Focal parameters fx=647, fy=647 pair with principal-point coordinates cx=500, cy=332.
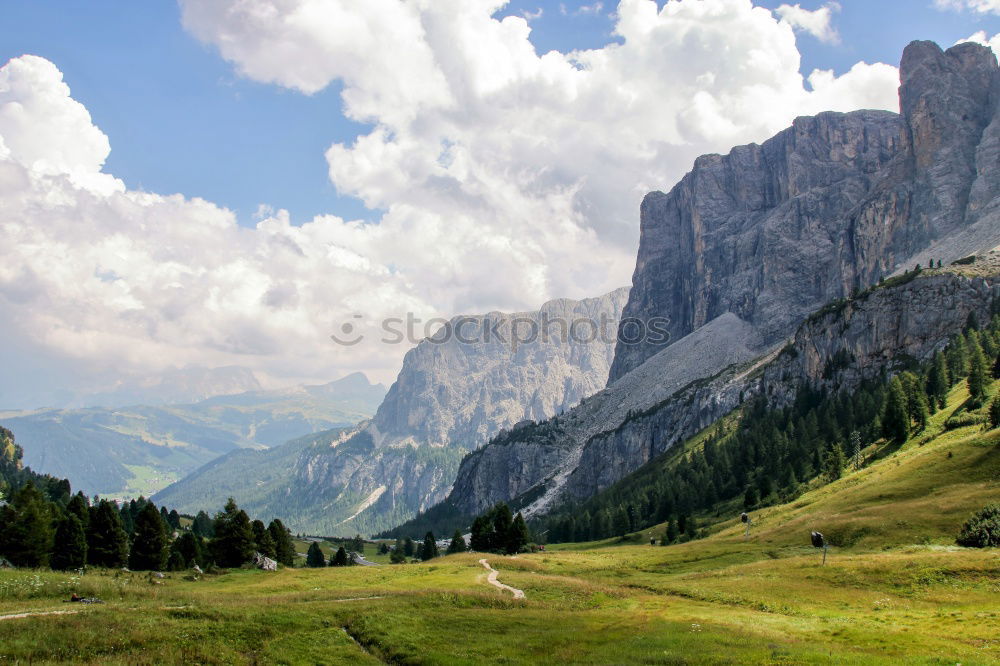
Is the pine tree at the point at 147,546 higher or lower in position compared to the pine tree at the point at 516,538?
higher

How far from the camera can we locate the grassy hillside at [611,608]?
106ft

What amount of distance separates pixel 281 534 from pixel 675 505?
94.4 metres

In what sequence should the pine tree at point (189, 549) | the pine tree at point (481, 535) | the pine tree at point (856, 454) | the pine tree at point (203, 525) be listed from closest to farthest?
the pine tree at point (189, 549) → the pine tree at point (481, 535) → the pine tree at point (856, 454) → the pine tree at point (203, 525)

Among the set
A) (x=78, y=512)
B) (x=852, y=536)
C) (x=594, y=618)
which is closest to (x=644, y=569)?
(x=852, y=536)

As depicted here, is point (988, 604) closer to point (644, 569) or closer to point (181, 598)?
point (644, 569)

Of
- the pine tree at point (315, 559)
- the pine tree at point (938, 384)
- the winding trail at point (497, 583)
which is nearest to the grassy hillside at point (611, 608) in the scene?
the winding trail at point (497, 583)

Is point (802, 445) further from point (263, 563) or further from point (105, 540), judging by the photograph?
point (105, 540)

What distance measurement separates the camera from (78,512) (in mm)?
86125

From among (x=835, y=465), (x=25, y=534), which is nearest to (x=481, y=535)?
(x=25, y=534)

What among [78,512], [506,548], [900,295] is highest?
[900,295]

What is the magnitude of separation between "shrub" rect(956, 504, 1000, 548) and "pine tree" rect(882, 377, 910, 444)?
64.7 m

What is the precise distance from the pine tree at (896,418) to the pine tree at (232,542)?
Answer: 117 meters

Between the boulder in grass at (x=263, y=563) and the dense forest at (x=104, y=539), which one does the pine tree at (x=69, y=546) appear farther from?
the boulder in grass at (x=263, y=563)

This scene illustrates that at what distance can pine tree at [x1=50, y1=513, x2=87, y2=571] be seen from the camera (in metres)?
75.4
